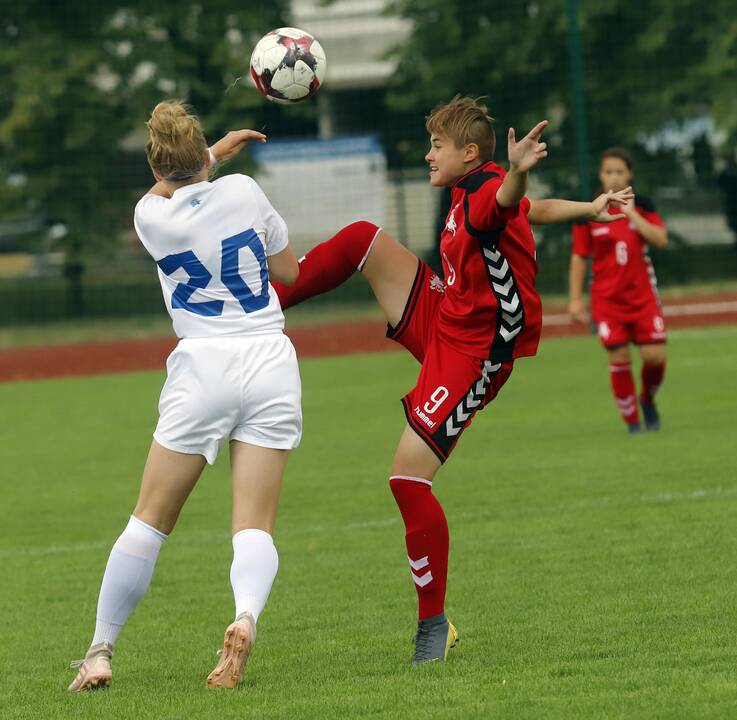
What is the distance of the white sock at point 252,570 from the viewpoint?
15.7 feet

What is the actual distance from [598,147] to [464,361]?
63.2ft

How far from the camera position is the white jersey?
482 centimetres

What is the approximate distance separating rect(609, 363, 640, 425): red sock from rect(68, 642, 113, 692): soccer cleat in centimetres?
639

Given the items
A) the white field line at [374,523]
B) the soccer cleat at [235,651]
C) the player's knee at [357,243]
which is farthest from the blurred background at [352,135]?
the soccer cleat at [235,651]

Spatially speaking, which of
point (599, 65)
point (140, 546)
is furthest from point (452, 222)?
A: point (599, 65)

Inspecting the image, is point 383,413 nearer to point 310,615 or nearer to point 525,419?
point 525,419

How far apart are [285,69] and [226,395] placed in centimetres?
172

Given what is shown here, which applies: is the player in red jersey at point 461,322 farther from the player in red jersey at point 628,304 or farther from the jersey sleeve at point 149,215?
the player in red jersey at point 628,304

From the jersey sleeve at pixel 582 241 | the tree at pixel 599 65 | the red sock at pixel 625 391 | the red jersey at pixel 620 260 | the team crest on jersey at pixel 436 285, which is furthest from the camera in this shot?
the tree at pixel 599 65

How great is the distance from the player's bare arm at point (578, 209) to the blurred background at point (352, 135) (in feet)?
58.7

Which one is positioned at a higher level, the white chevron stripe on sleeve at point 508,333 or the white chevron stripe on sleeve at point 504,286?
the white chevron stripe on sleeve at point 504,286

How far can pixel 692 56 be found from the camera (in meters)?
24.2

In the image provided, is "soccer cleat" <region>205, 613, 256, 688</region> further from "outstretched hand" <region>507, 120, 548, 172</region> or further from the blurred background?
the blurred background

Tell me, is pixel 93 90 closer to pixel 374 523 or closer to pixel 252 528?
pixel 374 523
